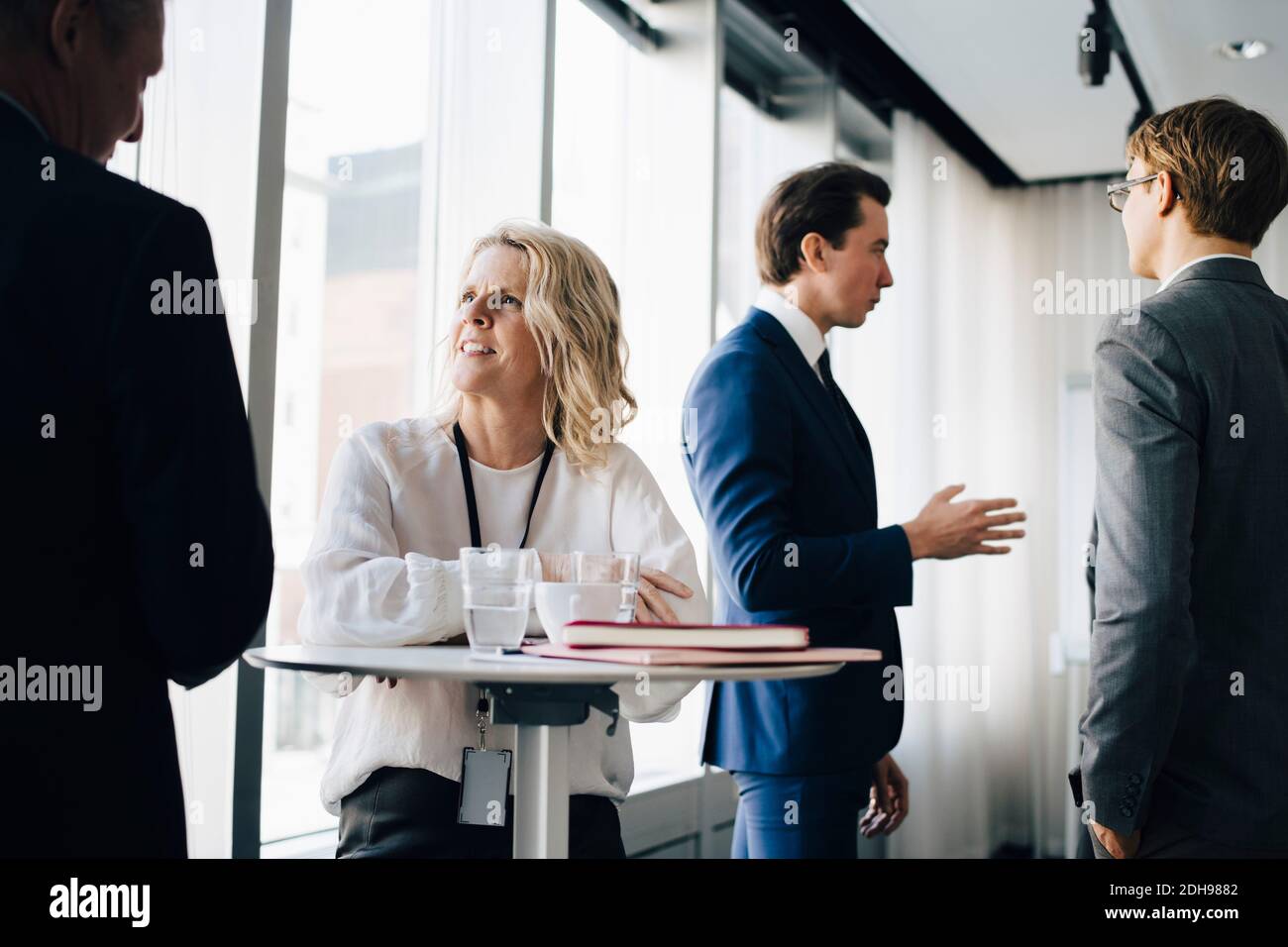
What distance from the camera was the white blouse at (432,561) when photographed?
4.44 ft

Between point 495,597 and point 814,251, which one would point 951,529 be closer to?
point 814,251

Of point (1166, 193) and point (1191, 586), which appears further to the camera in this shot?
point (1166, 193)

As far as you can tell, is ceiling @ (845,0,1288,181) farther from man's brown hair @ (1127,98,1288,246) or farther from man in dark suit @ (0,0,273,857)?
man in dark suit @ (0,0,273,857)

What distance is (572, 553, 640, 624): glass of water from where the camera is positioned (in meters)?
1.25

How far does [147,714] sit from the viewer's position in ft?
3.26

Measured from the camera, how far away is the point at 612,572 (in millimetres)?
1257

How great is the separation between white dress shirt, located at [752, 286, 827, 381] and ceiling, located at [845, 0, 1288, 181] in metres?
2.35

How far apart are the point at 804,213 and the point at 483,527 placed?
0.90m

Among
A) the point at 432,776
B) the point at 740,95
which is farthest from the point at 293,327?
the point at 740,95

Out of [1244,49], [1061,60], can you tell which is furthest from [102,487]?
[1244,49]

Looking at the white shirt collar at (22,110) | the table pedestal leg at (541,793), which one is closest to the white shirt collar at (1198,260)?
the table pedestal leg at (541,793)

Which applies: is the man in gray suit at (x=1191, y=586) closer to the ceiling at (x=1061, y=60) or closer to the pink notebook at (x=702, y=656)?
the pink notebook at (x=702, y=656)

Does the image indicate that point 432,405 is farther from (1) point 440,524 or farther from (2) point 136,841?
(2) point 136,841
